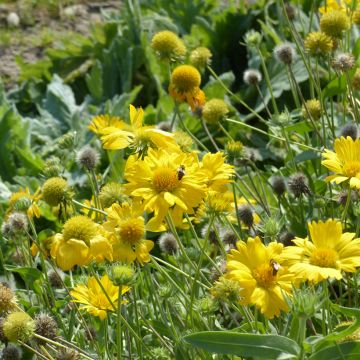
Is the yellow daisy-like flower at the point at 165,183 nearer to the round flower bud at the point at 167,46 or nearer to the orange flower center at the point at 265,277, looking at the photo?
the orange flower center at the point at 265,277

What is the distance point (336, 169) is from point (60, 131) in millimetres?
2781

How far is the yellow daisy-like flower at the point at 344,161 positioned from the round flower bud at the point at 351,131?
0.59 m

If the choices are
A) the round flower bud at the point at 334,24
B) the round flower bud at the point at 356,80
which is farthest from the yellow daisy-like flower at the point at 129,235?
the round flower bud at the point at 356,80

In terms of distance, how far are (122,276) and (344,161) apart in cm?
59

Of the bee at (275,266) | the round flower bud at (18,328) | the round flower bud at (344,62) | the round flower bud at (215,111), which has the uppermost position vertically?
the round flower bud at (344,62)

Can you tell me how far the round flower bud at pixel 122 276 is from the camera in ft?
5.24

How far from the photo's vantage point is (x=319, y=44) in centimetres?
252

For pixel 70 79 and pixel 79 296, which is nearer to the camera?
pixel 79 296

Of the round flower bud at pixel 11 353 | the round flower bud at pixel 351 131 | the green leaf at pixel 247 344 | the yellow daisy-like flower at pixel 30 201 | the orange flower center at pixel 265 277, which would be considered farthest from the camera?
the round flower bud at pixel 351 131

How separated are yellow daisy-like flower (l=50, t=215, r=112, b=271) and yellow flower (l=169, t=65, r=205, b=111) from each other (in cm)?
80

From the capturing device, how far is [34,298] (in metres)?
2.71

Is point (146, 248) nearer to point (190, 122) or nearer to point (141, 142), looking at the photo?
point (141, 142)

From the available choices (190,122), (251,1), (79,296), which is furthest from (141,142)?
(251,1)

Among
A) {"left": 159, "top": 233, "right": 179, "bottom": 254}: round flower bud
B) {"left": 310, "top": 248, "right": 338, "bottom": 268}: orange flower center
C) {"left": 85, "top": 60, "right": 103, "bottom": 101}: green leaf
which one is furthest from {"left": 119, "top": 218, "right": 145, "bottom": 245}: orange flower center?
{"left": 85, "top": 60, "right": 103, "bottom": 101}: green leaf
